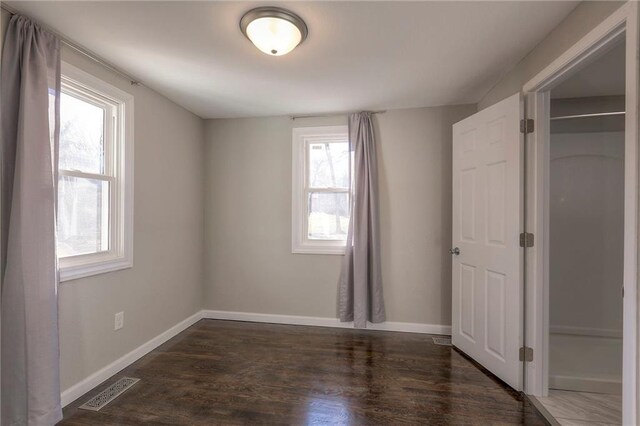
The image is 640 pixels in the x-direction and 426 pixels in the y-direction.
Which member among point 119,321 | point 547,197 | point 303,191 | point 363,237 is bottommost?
point 119,321

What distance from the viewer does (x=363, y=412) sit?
1.88m

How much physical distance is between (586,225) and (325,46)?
311cm

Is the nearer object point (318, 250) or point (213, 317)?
point (318, 250)

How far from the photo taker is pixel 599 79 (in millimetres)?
2441

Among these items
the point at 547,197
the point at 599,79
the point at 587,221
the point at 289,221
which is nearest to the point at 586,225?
the point at 587,221

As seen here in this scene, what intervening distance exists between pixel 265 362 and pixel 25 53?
2.60m

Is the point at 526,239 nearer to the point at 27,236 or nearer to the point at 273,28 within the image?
the point at 273,28

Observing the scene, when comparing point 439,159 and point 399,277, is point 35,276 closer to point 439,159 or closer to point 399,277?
point 399,277

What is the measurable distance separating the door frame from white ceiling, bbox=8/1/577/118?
11.3 inches

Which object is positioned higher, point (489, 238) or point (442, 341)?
point (489, 238)

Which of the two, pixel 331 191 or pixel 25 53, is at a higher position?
pixel 25 53

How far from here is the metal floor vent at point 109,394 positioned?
1933 mm

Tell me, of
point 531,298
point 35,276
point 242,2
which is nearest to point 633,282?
point 531,298

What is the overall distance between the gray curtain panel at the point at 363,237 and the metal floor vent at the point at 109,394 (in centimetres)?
195
